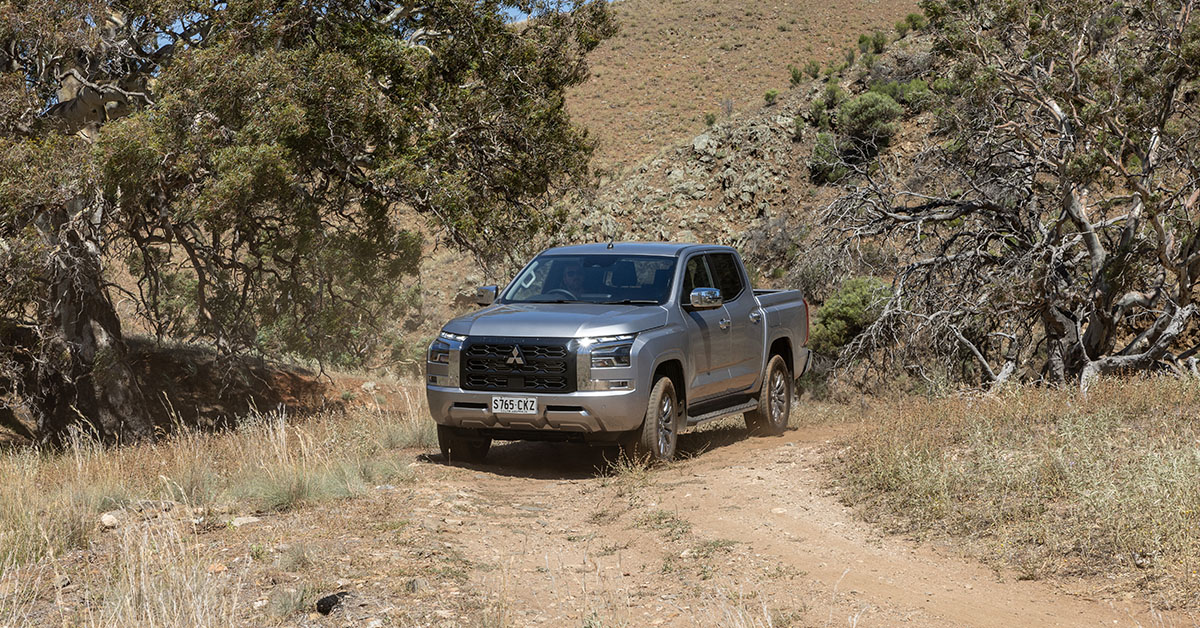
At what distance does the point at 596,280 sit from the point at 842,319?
49.7 feet

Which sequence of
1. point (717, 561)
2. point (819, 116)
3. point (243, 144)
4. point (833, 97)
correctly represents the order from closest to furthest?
1. point (717, 561)
2. point (243, 144)
3. point (819, 116)
4. point (833, 97)

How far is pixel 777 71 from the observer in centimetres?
6581

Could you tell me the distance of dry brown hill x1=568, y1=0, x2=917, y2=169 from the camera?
59.9m

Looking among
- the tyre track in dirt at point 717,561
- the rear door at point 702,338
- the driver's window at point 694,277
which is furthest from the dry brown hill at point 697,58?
the tyre track in dirt at point 717,561

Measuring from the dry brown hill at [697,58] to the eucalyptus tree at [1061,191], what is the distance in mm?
37693

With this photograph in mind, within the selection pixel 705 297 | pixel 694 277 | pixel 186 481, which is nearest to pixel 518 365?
pixel 705 297

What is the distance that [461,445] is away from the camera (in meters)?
9.63

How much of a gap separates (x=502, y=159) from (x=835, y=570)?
35.8 ft

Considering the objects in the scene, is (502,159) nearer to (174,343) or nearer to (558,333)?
(558,333)

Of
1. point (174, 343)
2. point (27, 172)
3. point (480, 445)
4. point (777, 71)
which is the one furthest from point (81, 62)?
point (777, 71)

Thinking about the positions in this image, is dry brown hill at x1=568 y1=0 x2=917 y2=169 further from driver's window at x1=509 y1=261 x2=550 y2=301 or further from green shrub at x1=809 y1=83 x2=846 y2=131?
driver's window at x1=509 y1=261 x2=550 y2=301

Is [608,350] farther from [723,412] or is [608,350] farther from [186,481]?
[186,481]

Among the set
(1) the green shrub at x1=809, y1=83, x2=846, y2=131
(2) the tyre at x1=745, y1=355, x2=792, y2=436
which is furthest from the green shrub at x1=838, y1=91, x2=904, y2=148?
(2) the tyre at x1=745, y1=355, x2=792, y2=436

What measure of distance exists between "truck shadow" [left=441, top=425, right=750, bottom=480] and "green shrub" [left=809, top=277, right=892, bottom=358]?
12378 mm
